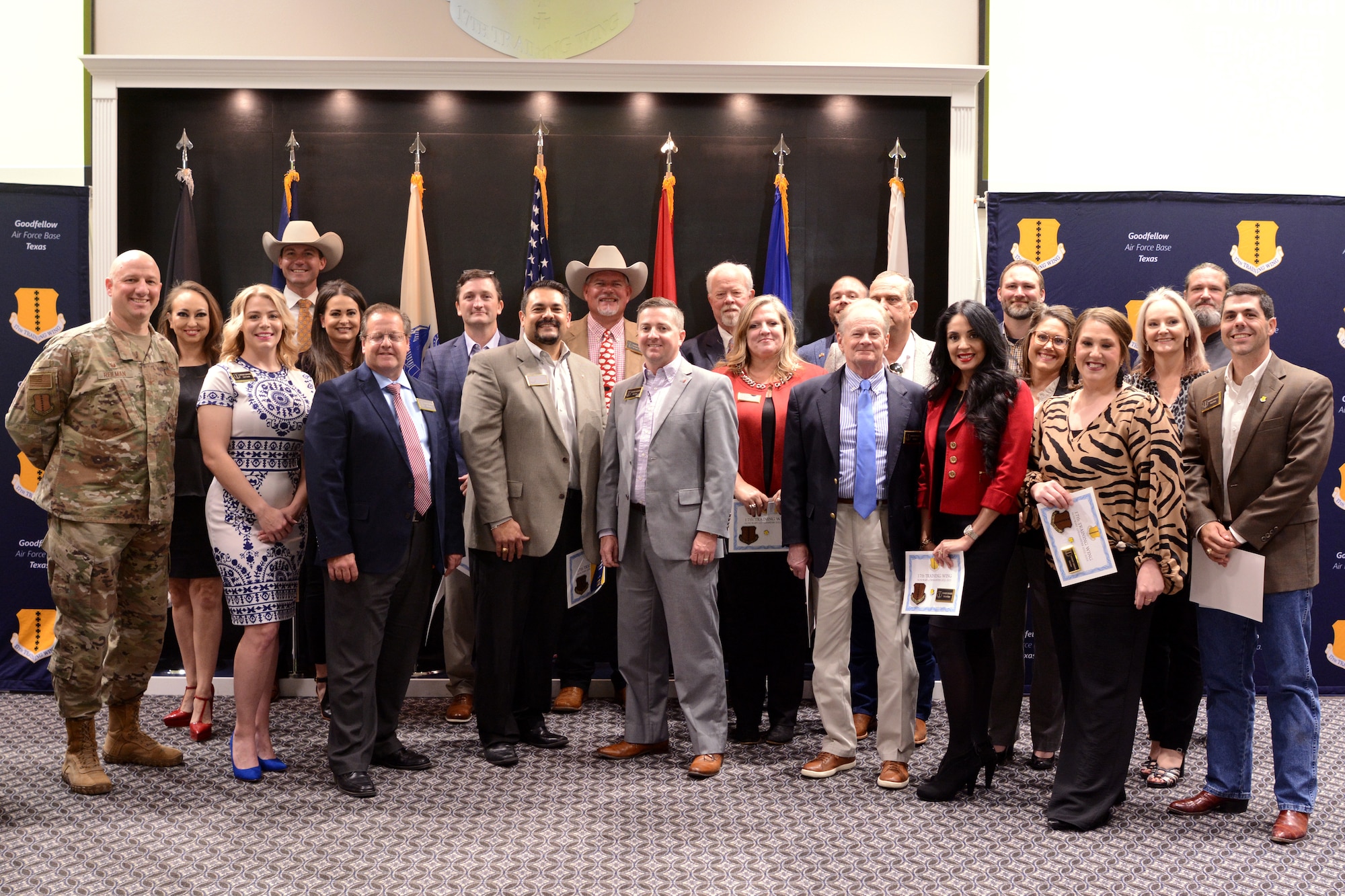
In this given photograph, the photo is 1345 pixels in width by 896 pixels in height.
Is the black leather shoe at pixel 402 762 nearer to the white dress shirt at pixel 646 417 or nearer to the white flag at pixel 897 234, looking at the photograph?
the white dress shirt at pixel 646 417

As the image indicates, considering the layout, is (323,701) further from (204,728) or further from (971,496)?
(971,496)

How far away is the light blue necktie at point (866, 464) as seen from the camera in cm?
351

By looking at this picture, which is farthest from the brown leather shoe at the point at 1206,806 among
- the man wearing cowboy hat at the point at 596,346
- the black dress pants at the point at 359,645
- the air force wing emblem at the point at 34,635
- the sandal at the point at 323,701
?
the air force wing emblem at the point at 34,635

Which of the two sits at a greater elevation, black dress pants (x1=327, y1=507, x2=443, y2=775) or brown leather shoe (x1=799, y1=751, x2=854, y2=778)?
black dress pants (x1=327, y1=507, x2=443, y2=775)

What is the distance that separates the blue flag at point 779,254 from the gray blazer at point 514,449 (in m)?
1.81

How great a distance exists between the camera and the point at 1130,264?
5.12m

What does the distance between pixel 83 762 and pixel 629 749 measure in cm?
195

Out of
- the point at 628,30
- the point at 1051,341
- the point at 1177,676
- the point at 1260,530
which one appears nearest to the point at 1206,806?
the point at 1177,676

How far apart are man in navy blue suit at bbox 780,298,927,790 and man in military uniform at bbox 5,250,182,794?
2346 millimetres

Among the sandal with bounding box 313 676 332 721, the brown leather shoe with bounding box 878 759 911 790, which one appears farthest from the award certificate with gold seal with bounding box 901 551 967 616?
the sandal with bounding box 313 676 332 721

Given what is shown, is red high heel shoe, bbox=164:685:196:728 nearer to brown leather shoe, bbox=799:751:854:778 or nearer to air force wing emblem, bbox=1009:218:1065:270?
brown leather shoe, bbox=799:751:854:778

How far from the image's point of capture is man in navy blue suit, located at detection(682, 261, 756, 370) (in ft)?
14.6

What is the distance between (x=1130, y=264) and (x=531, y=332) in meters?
3.22

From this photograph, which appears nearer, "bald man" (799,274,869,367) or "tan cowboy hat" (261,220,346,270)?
"bald man" (799,274,869,367)
